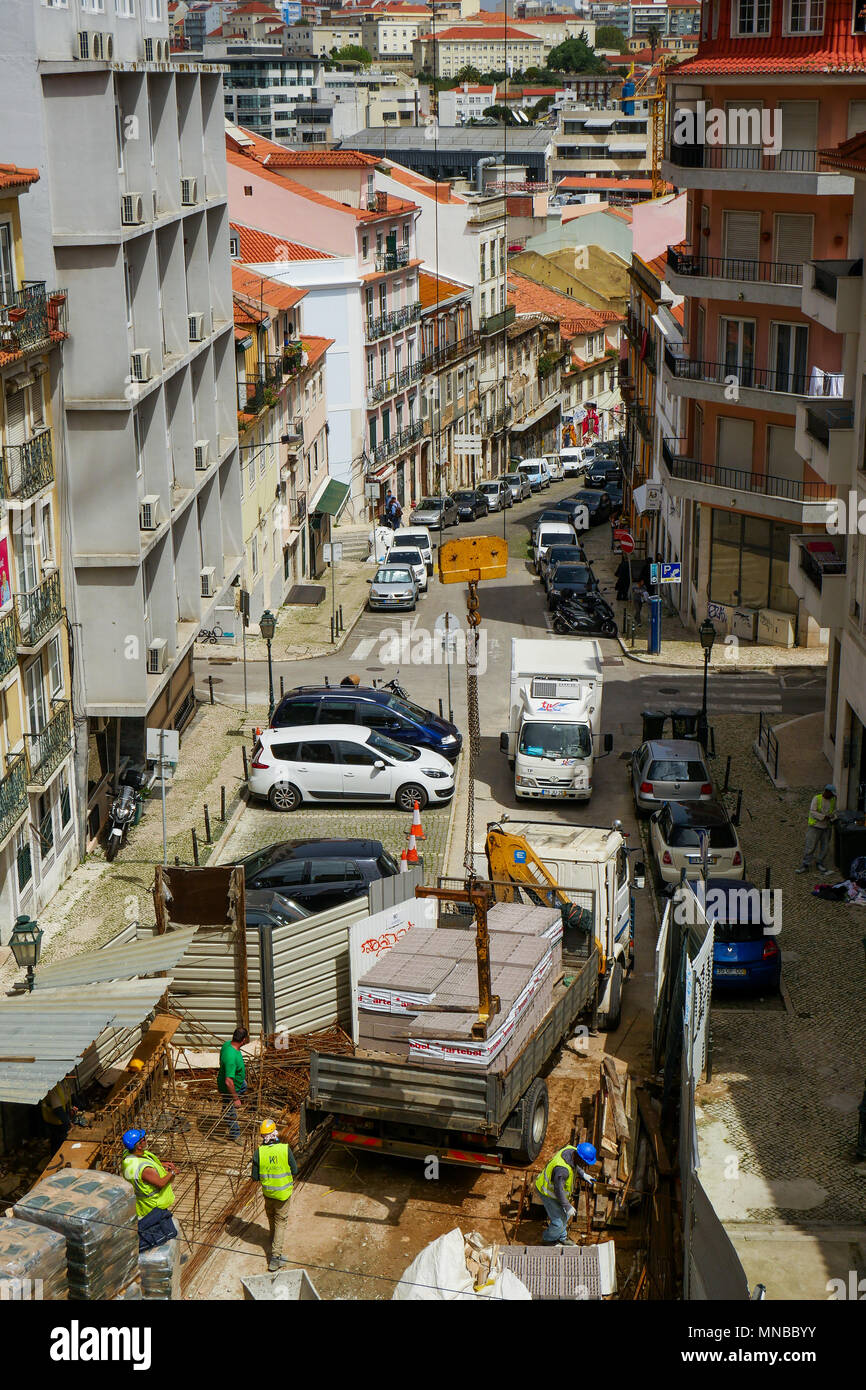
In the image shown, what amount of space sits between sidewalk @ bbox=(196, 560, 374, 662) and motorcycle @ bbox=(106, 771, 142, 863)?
12.1 metres

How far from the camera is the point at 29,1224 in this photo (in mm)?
9969

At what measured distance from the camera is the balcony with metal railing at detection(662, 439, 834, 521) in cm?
4109

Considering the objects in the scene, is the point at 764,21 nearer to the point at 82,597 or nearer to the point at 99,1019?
the point at 82,597

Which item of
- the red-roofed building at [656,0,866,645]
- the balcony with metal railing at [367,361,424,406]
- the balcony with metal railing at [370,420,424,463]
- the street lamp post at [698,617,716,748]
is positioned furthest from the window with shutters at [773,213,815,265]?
the balcony with metal railing at [370,420,424,463]

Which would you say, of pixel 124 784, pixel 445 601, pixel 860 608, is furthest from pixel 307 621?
pixel 860 608

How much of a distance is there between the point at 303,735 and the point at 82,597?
18.4 feet

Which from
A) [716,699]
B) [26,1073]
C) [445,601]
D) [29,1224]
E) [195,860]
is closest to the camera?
[29,1224]

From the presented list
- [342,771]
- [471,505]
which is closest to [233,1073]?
[342,771]

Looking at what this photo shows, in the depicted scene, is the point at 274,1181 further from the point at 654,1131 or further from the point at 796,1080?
the point at 796,1080

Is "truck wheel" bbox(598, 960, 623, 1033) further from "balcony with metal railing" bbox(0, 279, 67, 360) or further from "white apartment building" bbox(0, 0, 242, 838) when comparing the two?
"balcony with metal railing" bbox(0, 279, 67, 360)

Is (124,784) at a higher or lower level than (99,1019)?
lower

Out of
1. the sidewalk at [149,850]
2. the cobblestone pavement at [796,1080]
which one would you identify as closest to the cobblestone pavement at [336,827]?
the sidewalk at [149,850]

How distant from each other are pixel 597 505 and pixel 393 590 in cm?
1983

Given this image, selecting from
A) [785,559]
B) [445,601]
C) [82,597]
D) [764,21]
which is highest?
[764,21]
